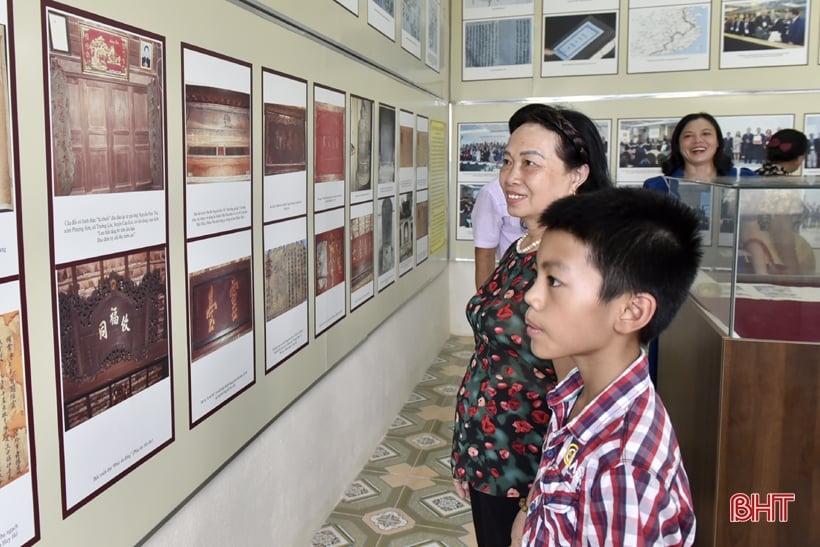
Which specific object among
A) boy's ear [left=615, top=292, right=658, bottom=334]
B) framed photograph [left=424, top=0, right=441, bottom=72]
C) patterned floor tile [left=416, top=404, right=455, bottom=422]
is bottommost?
patterned floor tile [left=416, top=404, right=455, bottom=422]

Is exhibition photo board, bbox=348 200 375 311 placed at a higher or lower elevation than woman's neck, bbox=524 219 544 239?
lower

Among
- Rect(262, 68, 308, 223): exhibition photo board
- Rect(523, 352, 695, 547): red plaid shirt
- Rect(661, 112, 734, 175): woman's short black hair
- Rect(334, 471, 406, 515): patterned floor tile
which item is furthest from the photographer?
Rect(661, 112, 734, 175): woman's short black hair

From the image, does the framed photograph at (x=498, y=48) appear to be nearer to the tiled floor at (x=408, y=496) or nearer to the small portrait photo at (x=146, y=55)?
the tiled floor at (x=408, y=496)

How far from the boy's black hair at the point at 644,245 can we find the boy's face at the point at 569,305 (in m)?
0.02

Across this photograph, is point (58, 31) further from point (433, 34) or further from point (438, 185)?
point (438, 185)

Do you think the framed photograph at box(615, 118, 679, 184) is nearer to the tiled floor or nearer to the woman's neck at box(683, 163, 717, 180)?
the woman's neck at box(683, 163, 717, 180)

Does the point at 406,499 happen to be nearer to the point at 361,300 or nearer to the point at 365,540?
the point at 365,540

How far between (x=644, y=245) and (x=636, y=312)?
0.37 feet

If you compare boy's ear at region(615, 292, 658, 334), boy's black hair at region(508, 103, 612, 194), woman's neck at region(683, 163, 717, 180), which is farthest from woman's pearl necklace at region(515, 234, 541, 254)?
woman's neck at region(683, 163, 717, 180)

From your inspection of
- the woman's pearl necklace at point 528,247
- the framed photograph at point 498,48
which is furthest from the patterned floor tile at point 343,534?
the framed photograph at point 498,48

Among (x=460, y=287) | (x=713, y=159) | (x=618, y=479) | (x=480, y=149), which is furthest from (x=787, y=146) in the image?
(x=618, y=479)

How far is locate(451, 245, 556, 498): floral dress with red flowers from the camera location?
1502 millimetres

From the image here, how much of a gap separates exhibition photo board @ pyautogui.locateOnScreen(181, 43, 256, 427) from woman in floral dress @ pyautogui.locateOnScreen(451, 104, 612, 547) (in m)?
0.68

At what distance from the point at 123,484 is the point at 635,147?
16.3 ft
